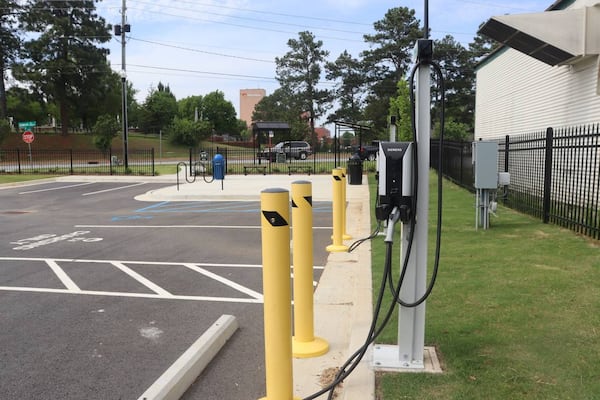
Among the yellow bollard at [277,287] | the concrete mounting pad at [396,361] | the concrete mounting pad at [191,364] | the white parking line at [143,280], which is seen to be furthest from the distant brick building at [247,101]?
the yellow bollard at [277,287]

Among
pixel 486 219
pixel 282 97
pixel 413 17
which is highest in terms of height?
pixel 413 17

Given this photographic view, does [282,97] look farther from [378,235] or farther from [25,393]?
[25,393]

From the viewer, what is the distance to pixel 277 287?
9.29 ft

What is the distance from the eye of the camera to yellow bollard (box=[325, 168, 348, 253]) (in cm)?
747

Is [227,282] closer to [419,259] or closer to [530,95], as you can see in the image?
[419,259]

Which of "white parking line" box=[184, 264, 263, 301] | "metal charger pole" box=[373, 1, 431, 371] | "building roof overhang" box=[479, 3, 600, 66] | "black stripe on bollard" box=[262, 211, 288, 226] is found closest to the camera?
"black stripe on bollard" box=[262, 211, 288, 226]

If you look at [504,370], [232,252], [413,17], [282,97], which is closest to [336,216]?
[232,252]

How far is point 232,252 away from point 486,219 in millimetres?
4425

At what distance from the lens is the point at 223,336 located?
4223 mm

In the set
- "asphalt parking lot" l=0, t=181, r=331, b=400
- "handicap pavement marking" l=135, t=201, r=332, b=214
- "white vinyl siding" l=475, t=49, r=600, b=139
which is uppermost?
"white vinyl siding" l=475, t=49, r=600, b=139

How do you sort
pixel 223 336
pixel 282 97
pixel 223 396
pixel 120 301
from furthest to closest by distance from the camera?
1. pixel 282 97
2. pixel 120 301
3. pixel 223 336
4. pixel 223 396

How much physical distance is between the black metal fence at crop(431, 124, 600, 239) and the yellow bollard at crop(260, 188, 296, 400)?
5588 millimetres

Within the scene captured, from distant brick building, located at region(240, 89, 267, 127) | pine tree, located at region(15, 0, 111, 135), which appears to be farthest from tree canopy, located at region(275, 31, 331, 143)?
distant brick building, located at region(240, 89, 267, 127)

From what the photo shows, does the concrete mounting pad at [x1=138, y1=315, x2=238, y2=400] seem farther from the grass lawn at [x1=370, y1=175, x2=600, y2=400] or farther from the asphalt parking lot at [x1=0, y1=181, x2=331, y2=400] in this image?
the grass lawn at [x1=370, y1=175, x2=600, y2=400]
